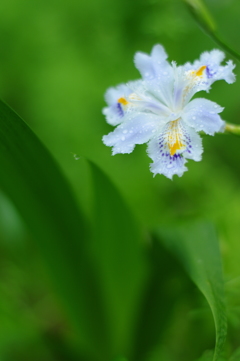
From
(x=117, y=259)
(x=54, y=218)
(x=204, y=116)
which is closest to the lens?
(x=204, y=116)

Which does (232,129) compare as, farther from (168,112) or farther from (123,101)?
(123,101)

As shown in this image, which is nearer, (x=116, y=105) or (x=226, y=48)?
(x=226, y=48)

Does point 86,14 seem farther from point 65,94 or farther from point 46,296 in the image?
point 46,296

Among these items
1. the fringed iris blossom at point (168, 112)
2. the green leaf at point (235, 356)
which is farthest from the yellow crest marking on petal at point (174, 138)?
the green leaf at point (235, 356)

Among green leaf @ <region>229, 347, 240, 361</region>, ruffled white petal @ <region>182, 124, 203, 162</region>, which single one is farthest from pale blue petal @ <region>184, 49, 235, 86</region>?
green leaf @ <region>229, 347, 240, 361</region>

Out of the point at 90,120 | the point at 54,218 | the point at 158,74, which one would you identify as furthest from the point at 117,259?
the point at 90,120

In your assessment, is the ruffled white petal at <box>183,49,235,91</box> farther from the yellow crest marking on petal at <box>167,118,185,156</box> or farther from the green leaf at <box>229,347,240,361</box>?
Result: the green leaf at <box>229,347,240,361</box>

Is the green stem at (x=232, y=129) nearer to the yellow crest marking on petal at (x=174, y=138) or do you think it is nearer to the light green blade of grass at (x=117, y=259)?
the yellow crest marking on petal at (x=174, y=138)
